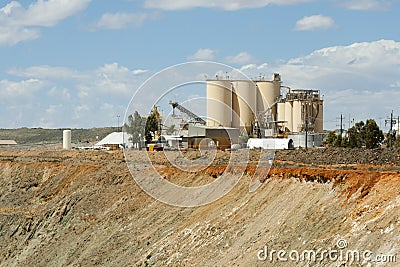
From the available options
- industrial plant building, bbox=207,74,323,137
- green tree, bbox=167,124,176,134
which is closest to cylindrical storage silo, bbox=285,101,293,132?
industrial plant building, bbox=207,74,323,137

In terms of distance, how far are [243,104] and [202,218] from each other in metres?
51.3

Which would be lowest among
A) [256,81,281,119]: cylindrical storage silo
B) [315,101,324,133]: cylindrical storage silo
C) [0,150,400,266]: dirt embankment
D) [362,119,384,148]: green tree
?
[0,150,400,266]: dirt embankment

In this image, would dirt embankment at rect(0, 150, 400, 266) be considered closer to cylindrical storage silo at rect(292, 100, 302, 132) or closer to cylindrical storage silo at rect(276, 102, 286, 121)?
cylindrical storage silo at rect(292, 100, 302, 132)

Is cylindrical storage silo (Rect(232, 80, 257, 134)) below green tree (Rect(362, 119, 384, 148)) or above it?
above

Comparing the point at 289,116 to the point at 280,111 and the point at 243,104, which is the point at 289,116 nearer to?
the point at 280,111

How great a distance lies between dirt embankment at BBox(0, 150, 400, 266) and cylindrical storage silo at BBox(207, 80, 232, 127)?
13.0 metres

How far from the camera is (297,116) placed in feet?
312

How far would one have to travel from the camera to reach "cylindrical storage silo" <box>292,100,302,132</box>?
94812 millimetres

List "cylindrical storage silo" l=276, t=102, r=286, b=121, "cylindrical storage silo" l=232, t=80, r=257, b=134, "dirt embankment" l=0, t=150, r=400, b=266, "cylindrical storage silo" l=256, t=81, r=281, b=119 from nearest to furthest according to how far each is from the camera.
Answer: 1. "dirt embankment" l=0, t=150, r=400, b=266
2. "cylindrical storage silo" l=232, t=80, r=257, b=134
3. "cylindrical storage silo" l=276, t=102, r=286, b=121
4. "cylindrical storage silo" l=256, t=81, r=281, b=119

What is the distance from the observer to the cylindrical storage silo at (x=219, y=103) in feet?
275

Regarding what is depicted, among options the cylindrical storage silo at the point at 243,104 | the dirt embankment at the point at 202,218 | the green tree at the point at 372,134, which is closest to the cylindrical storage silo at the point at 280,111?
the cylindrical storage silo at the point at 243,104

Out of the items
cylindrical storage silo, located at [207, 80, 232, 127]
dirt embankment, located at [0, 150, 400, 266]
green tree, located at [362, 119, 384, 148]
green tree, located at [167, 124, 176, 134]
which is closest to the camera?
dirt embankment, located at [0, 150, 400, 266]

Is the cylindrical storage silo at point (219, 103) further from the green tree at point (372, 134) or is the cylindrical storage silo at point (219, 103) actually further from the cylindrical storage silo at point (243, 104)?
the green tree at point (372, 134)

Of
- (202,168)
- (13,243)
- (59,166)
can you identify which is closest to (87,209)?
(13,243)
